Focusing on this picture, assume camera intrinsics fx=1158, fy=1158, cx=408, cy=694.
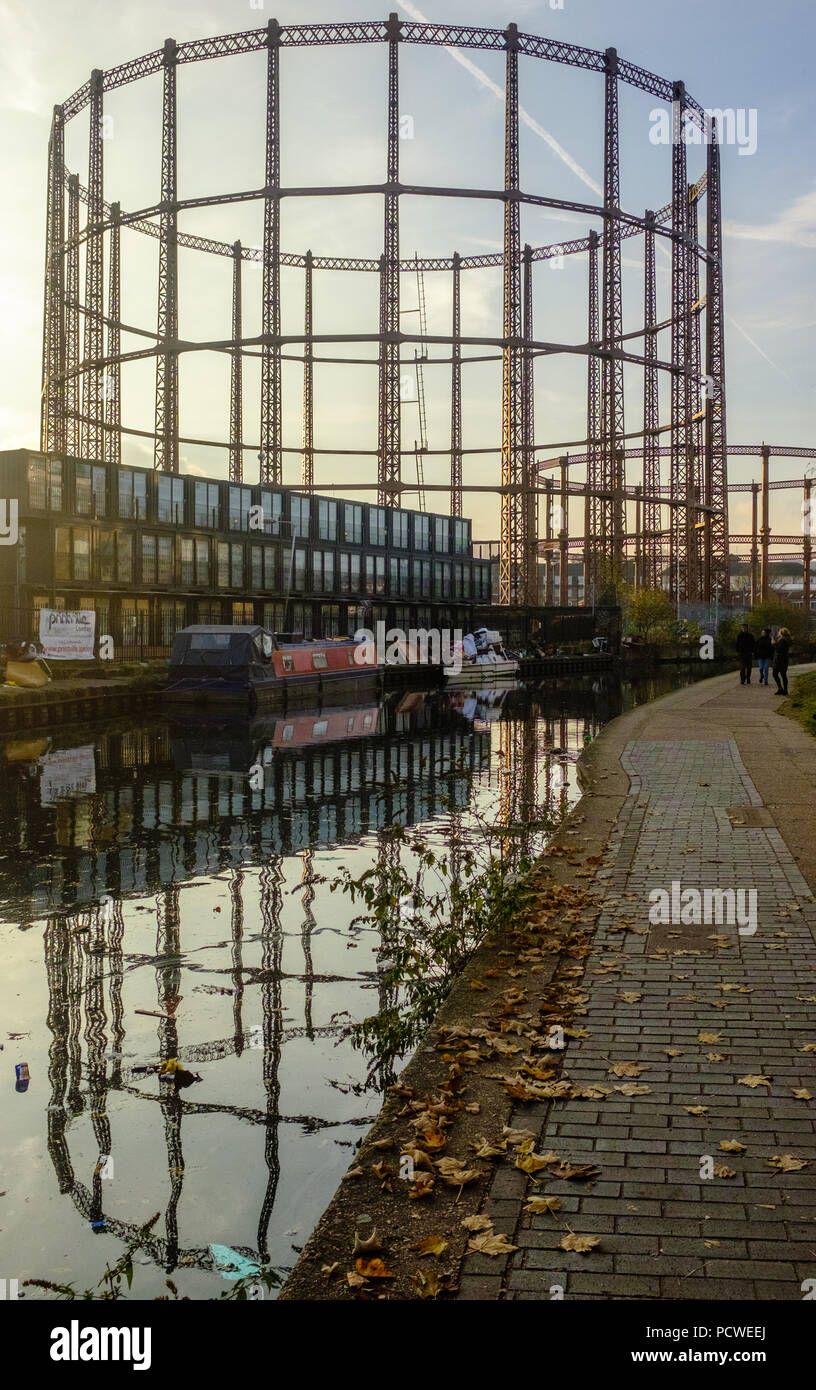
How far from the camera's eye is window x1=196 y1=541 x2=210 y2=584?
53531mm

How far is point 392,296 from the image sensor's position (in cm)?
5959

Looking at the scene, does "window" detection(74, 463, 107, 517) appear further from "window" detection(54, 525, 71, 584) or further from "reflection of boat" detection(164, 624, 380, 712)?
"reflection of boat" detection(164, 624, 380, 712)

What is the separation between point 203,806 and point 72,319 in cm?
5942

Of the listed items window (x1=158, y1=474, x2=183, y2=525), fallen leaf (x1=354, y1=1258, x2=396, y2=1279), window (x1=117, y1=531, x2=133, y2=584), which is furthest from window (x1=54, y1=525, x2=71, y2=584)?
fallen leaf (x1=354, y1=1258, x2=396, y2=1279)

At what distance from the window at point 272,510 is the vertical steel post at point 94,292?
9.57 m

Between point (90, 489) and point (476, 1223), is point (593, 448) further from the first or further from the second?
point (476, 1223)

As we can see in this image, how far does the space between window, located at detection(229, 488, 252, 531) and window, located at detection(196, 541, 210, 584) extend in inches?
102

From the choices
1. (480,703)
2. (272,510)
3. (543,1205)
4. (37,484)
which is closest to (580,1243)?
(543,1205)

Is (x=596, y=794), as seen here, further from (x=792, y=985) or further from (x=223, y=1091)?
(x=223, y=1091)

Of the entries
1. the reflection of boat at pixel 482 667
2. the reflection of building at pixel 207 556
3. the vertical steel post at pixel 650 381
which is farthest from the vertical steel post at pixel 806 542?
the reflection of boat at pixel 482 667

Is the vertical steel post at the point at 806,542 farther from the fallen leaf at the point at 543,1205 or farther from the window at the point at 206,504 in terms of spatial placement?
the fallen leaf at the point at 543,1205
